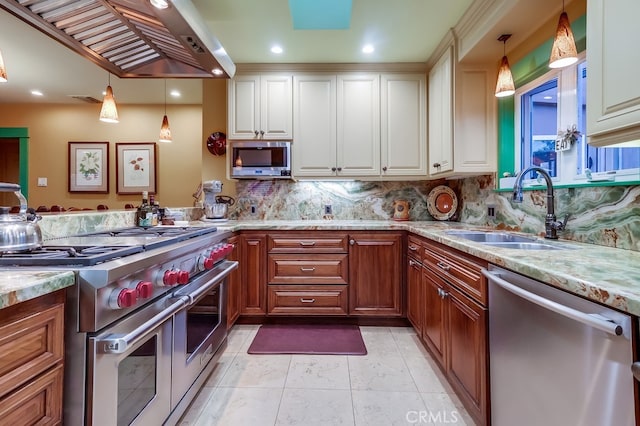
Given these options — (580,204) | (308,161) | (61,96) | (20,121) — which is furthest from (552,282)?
(61,96)

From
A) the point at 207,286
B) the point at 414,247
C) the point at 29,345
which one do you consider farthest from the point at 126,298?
the point at 414,247

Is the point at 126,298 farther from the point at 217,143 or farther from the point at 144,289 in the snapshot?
the point at 217,143

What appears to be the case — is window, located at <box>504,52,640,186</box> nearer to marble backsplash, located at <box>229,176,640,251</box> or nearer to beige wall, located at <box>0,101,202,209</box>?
marble backsplash, located at <box>229,176,640,251</box>

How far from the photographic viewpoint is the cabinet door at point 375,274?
267cm

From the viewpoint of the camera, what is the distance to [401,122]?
3.02 metres

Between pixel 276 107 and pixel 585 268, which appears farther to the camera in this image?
pixel 276 107

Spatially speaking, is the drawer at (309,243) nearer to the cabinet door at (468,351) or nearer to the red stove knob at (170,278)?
the cabinet door at (468,351)

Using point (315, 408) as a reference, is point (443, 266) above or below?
above

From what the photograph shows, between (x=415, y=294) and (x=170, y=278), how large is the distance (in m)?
1.83

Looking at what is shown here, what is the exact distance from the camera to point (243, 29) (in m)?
2.42

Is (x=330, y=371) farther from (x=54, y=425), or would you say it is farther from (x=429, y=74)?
(x=429, y=74)

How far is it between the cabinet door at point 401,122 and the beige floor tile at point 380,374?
1.70 meters

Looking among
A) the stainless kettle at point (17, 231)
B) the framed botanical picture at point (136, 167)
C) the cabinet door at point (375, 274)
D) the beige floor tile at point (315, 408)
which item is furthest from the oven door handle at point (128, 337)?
the framed botanical picture at point (136, 167)

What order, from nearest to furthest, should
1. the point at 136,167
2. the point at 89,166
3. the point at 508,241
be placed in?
the point at 508,241 → the point at 89,166 → the point at 136,167
